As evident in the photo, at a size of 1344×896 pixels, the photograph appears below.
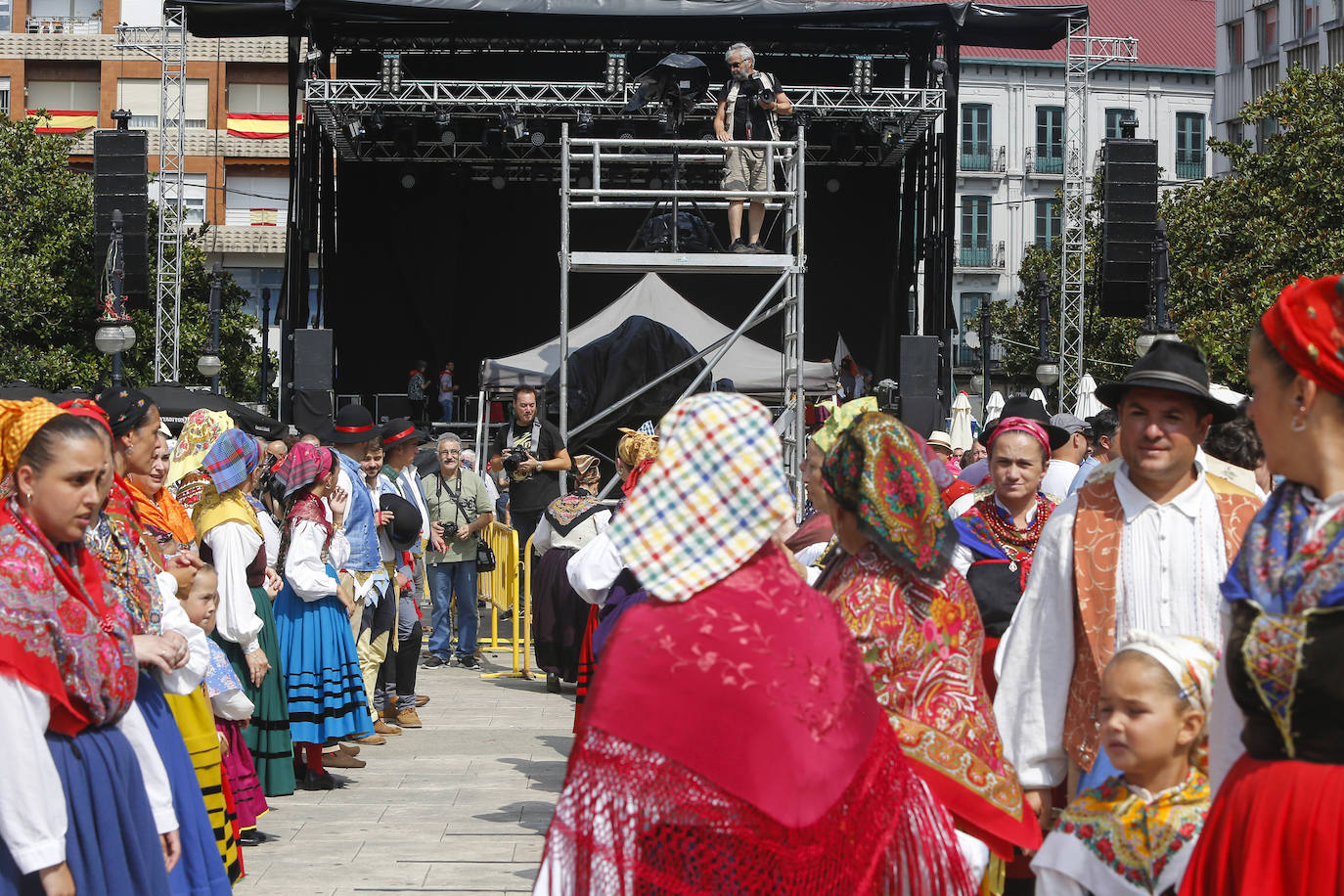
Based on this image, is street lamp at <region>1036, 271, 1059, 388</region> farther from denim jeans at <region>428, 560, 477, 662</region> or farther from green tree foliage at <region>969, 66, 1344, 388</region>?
denim jeans at <region>428, 560, 477, 662</region>

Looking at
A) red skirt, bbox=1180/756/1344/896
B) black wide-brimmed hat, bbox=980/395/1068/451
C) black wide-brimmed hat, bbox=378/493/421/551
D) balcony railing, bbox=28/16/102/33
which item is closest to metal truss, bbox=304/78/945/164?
black wide-brimmed hat, bbox=378/493/421/551

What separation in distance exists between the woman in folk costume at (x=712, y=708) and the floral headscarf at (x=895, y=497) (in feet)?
1.87

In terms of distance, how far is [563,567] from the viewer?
34.1ft

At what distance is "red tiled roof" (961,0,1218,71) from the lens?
59656 millimetres

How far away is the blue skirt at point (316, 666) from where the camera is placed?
8141 mm

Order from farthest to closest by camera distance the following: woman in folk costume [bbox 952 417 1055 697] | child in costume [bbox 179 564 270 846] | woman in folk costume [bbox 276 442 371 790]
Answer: woman in folk costume [bbox 276 442 371 790] < child in costume [bbox 179 564 270 846] < woman in folk costume [bbox 952 417 1055 697]

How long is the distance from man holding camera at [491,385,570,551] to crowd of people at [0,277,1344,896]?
633cm

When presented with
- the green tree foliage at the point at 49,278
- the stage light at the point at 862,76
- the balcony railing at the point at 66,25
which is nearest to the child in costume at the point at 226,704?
the stage light at the point at 862,76

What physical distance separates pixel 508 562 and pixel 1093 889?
10620mm

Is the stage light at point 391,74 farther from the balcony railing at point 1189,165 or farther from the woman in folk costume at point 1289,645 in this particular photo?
the balcony railing at point 1189,165

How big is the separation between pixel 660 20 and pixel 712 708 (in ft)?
57.0

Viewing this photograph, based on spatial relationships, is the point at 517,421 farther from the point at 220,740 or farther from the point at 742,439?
the point at 742,439

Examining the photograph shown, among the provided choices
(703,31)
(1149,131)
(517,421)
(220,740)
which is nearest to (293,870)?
(220,740)

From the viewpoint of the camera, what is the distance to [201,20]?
20109 millimetres
